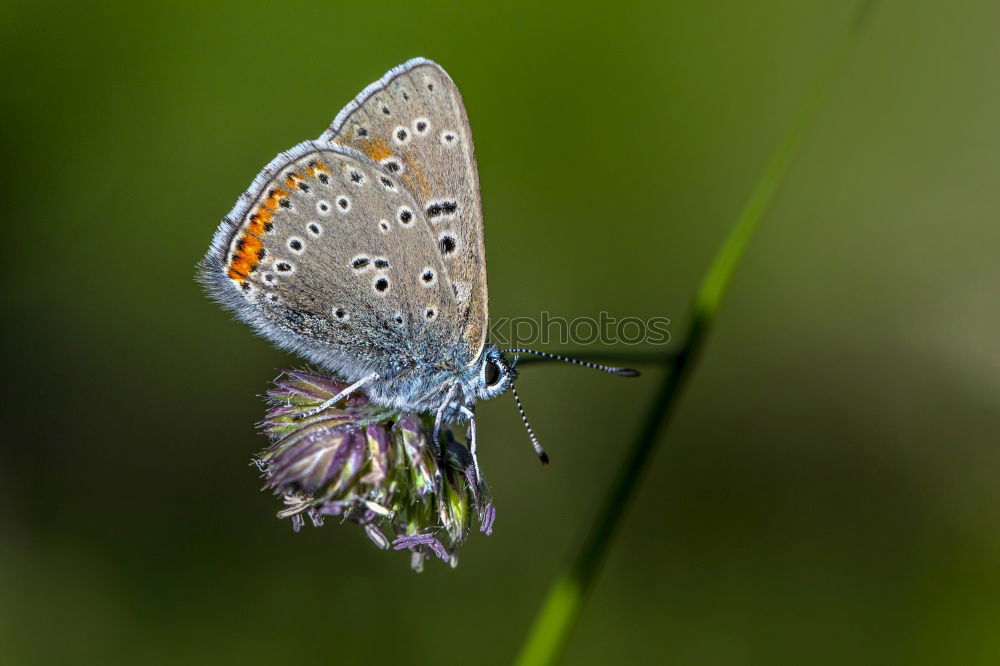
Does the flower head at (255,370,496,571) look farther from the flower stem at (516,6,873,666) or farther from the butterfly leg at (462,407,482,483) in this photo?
the flower stem at (516,6,873,666)

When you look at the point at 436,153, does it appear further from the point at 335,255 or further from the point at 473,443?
the point at 473,443

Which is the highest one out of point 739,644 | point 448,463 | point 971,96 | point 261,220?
point 971,96

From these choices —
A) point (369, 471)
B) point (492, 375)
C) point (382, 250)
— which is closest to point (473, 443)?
point (492, 375)

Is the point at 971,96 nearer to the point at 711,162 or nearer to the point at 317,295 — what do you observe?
the point at 711,162

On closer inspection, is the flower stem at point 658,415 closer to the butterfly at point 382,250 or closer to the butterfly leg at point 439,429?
the butterfly leg at point 439,429

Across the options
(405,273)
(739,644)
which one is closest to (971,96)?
(739,644)
